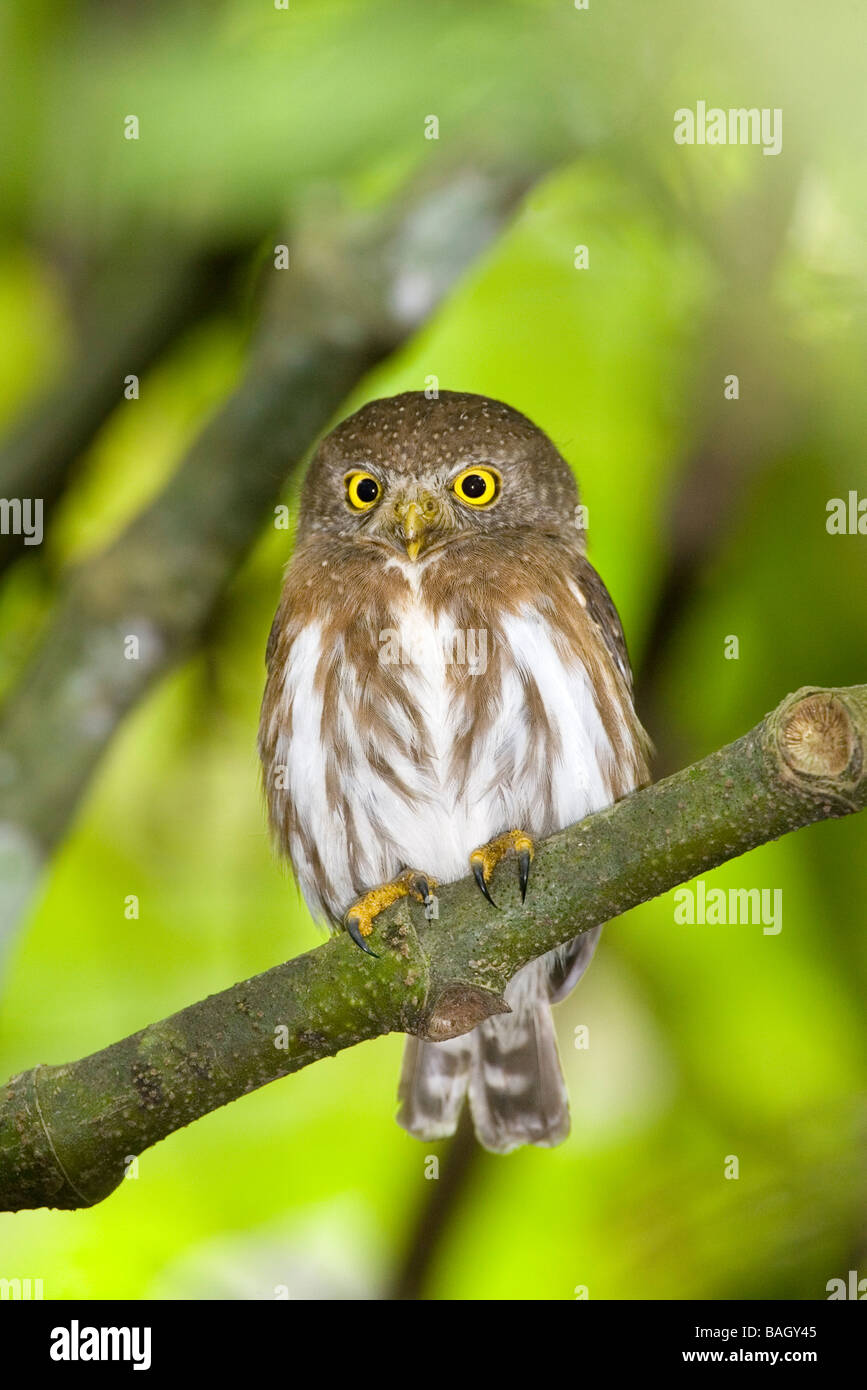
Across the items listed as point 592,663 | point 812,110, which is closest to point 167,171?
point 812,110

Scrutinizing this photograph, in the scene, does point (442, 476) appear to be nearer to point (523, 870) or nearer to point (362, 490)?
point (362, 490)

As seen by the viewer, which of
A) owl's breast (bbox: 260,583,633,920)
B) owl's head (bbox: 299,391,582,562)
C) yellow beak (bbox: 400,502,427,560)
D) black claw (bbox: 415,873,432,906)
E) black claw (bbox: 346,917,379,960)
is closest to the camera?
black claw (bbox: 346,917,379,960)

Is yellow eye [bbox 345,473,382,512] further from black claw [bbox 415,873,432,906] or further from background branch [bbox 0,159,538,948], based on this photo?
black claw [bbox 415,873,432,906]

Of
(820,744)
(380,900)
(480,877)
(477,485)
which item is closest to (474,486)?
(477,485)

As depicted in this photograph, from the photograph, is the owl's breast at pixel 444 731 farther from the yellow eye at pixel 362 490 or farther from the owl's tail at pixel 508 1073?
the owl's tail at pixel 508 1073

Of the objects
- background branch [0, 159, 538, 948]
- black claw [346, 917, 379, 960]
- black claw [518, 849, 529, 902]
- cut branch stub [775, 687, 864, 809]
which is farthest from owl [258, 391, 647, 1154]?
cut branch stub [775, 687, 864, 809]

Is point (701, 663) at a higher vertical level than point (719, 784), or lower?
higher
